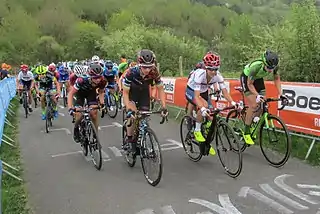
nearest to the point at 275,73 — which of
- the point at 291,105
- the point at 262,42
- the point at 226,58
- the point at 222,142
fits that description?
the point at 291,105

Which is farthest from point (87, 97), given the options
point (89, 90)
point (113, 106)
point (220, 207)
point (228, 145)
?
point (113, 106)

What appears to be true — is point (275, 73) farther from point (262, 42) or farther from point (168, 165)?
point (262, 42)

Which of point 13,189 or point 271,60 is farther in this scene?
point 271,60

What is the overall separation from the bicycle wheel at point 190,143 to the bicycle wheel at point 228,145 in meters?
0.75

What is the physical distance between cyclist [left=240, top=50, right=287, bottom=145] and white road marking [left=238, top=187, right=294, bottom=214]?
1.63 meters

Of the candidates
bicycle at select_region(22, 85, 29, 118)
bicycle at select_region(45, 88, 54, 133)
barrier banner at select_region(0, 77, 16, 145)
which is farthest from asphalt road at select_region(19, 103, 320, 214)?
bicycle at select_region(22, 85, 29, 118)

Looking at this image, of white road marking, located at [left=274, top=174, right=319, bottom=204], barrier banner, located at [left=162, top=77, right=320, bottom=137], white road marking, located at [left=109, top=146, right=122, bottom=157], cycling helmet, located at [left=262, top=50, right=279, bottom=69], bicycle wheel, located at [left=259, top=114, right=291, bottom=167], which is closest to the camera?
white road marking, located at [left=274, top=174, right=319, bottom=204]

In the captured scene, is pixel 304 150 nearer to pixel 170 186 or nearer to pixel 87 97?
pixel 170 186

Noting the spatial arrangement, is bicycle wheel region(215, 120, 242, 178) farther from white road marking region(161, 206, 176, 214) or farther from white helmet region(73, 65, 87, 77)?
white helmet region(73, 65, 87, 77)

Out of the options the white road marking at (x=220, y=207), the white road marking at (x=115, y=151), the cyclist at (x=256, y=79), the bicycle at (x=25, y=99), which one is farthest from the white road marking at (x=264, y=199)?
the bicycle at (x=25, y=99)

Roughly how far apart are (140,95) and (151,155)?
1.17m

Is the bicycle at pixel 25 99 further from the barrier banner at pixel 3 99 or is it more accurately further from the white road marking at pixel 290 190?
the white road marking at pixel 290 190

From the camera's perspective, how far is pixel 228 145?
6.42 metres

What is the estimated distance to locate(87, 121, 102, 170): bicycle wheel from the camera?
7.20 metres
